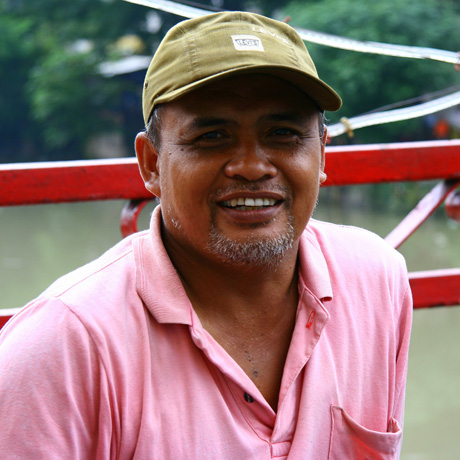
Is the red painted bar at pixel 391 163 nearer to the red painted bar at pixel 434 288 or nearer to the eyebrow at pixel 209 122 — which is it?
the red painted bar at pixel 434 288

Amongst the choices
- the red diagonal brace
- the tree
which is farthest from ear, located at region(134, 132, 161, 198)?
the tree

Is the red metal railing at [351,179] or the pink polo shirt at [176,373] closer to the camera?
the pink polo shirt at [176,373]

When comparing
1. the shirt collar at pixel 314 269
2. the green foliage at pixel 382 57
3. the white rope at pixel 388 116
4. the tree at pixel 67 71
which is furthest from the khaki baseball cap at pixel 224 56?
the tree at pixel 67 71

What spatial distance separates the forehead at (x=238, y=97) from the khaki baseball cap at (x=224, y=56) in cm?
2

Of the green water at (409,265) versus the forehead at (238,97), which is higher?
the forehead at (238,97)

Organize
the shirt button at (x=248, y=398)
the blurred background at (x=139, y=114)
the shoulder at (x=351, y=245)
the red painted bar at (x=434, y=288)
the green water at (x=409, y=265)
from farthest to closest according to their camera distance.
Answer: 1. the blurred background at (x=139, y=114)
2. the green water at (x=409, y=265)
3. the red painted bar at (x=434, y=288)
4. the shoulder at (x=351, y=245)
5. the shirt button at (x=248, y=398)

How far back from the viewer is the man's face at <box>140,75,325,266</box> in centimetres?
121

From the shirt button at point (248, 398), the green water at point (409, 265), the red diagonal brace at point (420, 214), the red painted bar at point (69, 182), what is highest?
the red painted bar at point (69, 182)

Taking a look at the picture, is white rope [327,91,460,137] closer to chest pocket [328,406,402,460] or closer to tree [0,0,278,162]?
chest pocket [328,406,402,460]

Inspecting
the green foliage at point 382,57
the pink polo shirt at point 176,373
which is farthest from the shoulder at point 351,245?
the green foliage at point 382,57

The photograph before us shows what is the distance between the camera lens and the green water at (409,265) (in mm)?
3887

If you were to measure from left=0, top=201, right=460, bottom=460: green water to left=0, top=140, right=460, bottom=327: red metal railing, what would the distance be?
6.30 feet

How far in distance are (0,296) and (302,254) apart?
7.27 m

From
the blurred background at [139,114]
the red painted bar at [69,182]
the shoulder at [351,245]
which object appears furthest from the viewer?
the blurred background at [139,114]
